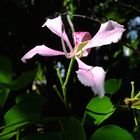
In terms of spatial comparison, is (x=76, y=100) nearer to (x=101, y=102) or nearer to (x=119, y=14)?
(x=101, y=102)

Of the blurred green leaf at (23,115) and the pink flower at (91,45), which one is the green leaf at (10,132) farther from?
the pink flower at (91,45)

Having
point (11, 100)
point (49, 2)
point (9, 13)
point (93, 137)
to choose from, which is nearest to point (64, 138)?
point (93, 137)

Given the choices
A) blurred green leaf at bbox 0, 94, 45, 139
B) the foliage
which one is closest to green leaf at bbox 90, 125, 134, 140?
the foliage

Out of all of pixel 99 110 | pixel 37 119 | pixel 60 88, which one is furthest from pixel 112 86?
pixel 60 88

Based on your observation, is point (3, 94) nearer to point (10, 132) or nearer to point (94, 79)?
point (10, 132)

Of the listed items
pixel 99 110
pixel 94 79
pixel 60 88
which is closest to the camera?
pixel 94 79

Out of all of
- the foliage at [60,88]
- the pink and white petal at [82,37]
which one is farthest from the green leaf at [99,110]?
the pink and white petal at [82,37]
